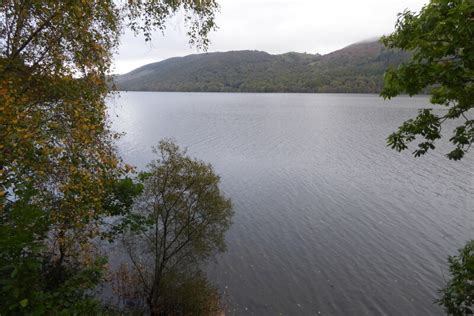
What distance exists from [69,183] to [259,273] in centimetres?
1876

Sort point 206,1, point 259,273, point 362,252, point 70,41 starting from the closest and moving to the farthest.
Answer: point 70,41 < point 206,1 < point 259,273 < point 362,252

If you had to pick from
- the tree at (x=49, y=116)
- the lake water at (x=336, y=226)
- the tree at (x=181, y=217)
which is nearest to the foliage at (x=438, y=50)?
the tree at (x=49, y=116)

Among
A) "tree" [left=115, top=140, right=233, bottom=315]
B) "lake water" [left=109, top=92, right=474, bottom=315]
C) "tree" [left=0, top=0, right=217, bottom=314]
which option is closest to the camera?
"tree" [left=0, top=0, right=217, bottom=314]

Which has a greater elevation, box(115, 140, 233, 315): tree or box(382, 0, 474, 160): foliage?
box(382, 0, 474, 160): foliage

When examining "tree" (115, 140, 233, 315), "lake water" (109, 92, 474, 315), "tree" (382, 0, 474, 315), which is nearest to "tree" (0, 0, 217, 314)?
"lake water" (109, 92, 474, 315)

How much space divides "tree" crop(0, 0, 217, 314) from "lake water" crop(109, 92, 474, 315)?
2.19 meters

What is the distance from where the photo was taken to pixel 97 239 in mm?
24828

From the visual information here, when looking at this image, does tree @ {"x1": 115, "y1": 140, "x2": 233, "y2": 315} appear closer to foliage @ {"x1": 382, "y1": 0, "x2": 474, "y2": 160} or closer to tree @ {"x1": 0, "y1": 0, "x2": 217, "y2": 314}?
tree @ {"x1": 0, "y1": 0, "x2": 217, "y2": 314}

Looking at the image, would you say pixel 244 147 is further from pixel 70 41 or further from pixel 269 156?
pixel 70 41

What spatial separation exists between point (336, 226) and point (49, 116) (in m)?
27.6

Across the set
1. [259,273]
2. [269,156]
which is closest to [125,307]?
[259,273]

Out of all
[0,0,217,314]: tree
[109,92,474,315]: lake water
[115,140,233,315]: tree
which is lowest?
[109,92,474,315]: lake water

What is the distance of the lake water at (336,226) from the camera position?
21297mm

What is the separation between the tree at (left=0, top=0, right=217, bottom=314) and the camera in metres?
6.31
